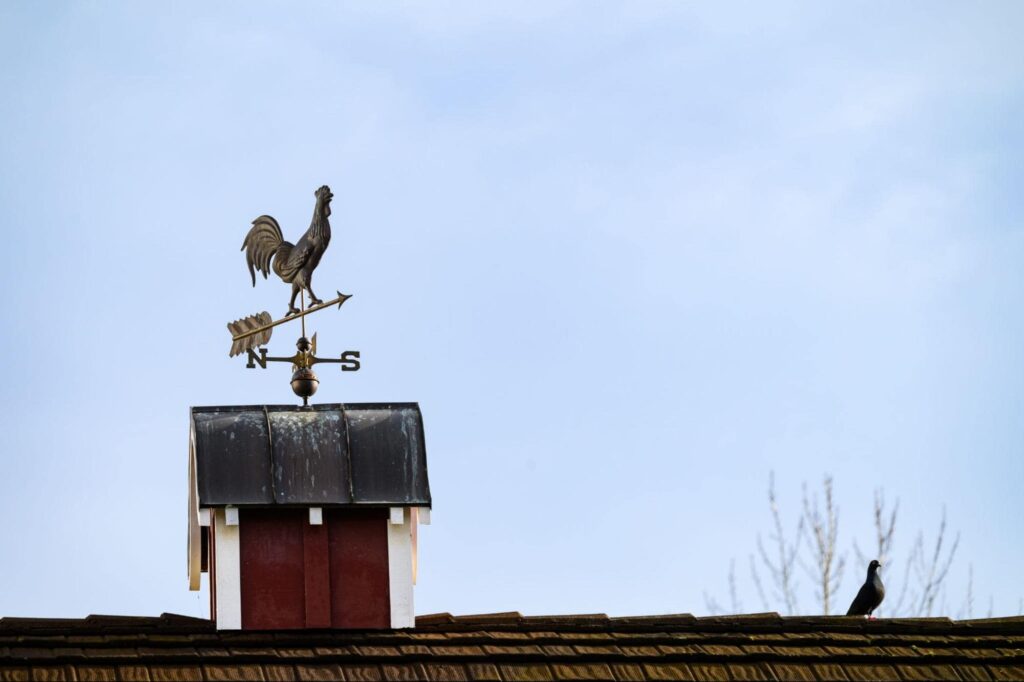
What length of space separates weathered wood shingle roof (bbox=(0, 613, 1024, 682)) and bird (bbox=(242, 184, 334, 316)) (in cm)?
245

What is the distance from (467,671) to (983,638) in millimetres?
3088

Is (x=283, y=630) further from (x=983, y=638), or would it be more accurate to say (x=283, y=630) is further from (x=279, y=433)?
(x=983, y=638)

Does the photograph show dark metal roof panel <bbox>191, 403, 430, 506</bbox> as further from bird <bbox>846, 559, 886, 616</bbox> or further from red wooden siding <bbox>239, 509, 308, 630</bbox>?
bird <bbox>846, 559, 886, 616</bbox>

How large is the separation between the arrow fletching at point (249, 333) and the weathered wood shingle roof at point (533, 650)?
1936 millimetres

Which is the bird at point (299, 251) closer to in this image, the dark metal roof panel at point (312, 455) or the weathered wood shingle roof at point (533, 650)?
the dark metal roof panel at point (312, 455)

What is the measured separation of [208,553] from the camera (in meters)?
11.4

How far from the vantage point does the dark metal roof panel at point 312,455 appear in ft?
35.2

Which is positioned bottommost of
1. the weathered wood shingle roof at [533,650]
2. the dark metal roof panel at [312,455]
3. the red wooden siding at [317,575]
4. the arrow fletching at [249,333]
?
the weathered wood shingle roof at [533,650]

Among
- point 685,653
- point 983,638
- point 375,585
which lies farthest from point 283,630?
point 983,638

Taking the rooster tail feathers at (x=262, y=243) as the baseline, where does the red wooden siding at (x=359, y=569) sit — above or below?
below

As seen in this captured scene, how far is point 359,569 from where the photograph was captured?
10695mm

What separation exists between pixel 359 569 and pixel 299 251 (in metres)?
2.27

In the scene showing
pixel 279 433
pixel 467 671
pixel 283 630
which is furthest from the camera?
pixel 279 433

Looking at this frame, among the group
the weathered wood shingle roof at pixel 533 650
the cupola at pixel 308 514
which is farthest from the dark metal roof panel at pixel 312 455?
the weathered wood shingle roof at pixel 533 650
